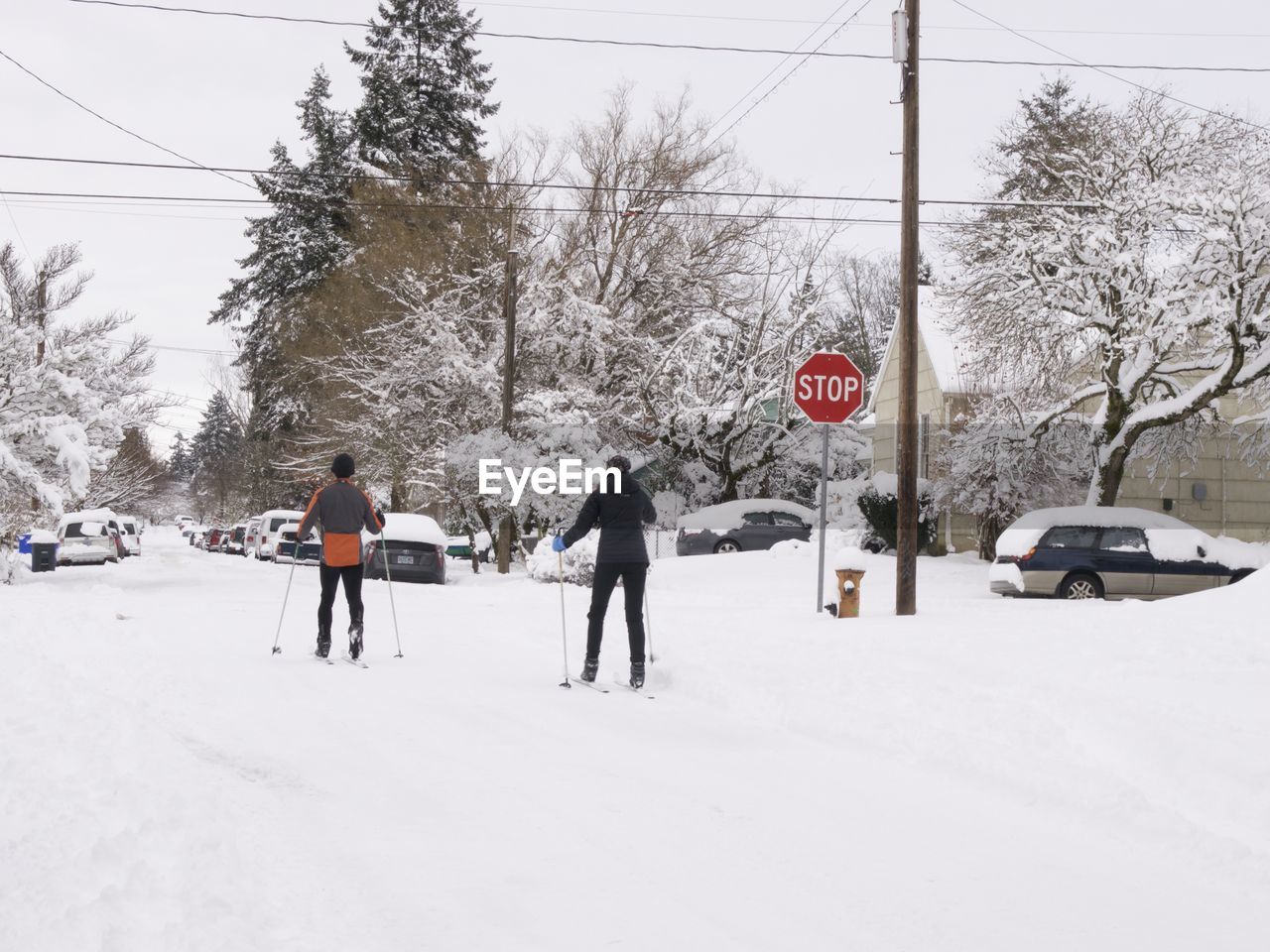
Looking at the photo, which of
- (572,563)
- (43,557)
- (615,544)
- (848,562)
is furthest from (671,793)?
(43,557)

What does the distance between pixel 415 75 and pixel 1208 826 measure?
154ft

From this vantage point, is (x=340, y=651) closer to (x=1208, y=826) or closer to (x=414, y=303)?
(x=1208, y=826)

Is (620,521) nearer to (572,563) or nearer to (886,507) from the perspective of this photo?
(572,563)

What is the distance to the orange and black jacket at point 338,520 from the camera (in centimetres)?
1177

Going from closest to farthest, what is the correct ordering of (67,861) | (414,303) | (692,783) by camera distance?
1. (67,861)
2. (692,783)
3. (414,303)

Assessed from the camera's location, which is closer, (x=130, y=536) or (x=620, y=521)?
(x=620, y=521)

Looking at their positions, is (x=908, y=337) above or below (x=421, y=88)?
below

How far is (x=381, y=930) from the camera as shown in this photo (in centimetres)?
445

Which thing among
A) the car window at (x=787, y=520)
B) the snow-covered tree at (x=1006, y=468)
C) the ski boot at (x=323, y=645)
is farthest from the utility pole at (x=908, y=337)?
the car window at (x=787, y=520)

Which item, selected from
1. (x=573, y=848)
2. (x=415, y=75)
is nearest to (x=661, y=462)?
(x=415, y=75)

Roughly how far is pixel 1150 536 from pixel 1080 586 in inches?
57.8

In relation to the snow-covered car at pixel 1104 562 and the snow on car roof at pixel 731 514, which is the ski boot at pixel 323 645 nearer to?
the snow-covered car at pixel 1104 562

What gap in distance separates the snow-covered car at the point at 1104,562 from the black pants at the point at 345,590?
39.9ft

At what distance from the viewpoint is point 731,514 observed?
33.8 metres
